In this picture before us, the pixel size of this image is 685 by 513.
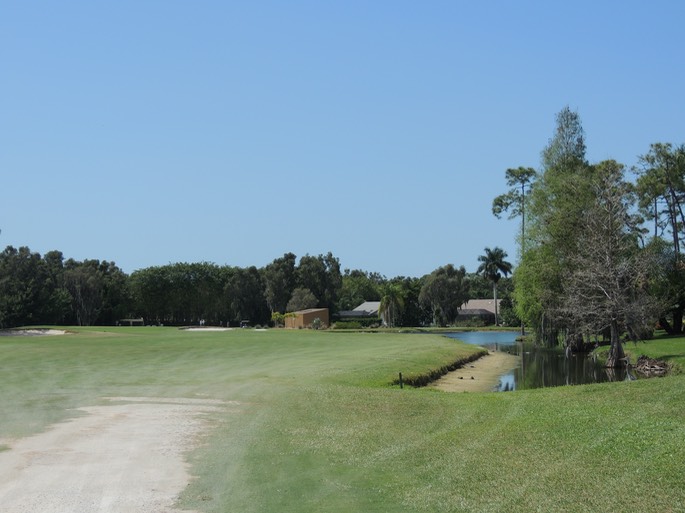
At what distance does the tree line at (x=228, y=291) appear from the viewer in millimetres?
130375

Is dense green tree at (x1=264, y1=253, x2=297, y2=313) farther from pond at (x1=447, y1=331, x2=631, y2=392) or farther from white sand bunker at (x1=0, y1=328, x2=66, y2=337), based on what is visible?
pond at (x1=447, y1=331, x2=631, y2=392)

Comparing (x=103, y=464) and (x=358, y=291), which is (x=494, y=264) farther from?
(x=103, y=464)

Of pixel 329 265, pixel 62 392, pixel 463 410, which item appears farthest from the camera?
pixel 329 265

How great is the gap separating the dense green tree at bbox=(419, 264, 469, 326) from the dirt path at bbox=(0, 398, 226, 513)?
4929 inches

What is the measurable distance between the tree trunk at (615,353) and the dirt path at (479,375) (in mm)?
6524

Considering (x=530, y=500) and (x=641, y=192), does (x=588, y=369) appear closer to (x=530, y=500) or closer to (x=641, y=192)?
(x=641, y=192)

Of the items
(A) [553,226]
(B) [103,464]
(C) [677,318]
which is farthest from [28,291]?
(B) [103,464]

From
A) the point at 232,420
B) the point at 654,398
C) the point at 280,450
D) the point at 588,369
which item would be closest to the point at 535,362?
the point at 588,369

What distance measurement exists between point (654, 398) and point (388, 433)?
7.96 meters

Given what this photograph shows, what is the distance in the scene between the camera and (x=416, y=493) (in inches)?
446

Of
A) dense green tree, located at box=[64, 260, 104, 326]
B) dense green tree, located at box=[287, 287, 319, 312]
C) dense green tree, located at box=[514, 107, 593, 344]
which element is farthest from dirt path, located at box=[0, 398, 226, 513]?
dense green tree, located at box=[287, 287, 319, 312]

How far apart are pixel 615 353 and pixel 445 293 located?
92.8 metres

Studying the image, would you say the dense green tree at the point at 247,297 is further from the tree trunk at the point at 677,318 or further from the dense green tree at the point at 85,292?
the tree trunk at the point at 677,318

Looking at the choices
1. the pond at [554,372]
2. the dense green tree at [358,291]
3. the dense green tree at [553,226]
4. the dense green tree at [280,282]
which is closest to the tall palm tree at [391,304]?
the dense green tree at [280,282]
